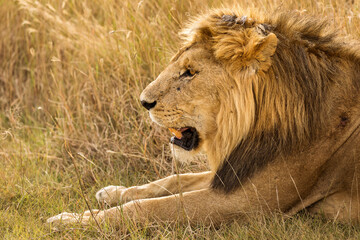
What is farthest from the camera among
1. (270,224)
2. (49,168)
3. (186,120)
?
(49,168)

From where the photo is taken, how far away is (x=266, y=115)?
10.3ft

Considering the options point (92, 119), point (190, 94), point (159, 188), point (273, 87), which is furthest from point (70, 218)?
point (92, 119)

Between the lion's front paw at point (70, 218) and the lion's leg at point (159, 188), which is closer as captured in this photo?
the lion's front paw at point (70, 218)

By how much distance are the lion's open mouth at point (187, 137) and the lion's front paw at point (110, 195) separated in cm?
66

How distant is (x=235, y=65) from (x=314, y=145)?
0.65 metres

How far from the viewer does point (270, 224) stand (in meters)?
Result: 3.08

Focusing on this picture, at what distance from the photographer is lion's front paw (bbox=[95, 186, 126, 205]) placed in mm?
3836

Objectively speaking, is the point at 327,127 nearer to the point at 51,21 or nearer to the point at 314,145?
the point at 314,145

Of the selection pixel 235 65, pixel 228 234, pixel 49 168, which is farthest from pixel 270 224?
pixel 49 168

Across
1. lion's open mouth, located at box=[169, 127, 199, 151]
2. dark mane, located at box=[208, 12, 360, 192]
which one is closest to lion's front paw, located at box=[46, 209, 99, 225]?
lion's open mouth, located at box=[169, 127, 199, 151]

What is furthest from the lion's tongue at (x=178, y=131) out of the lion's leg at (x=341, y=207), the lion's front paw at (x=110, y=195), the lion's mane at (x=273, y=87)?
the lion's leg at (x=341, y=207)

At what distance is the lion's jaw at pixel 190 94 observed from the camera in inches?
127

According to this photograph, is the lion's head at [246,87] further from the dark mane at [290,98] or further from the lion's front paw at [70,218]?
the lion's front paw at [70,218]

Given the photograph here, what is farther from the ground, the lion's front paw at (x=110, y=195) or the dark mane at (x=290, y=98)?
the dark mane at (x=290, y=98)
